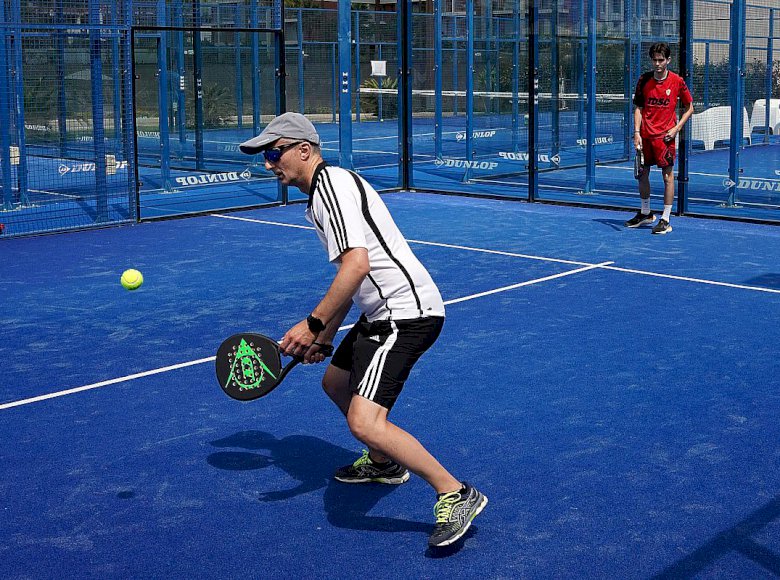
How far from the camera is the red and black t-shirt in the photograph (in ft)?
43.3

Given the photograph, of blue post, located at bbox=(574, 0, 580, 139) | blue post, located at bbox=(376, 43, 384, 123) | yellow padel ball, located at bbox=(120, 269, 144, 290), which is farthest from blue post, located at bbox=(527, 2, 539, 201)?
blue post, located at bbox=(376, 43, 384, 123)

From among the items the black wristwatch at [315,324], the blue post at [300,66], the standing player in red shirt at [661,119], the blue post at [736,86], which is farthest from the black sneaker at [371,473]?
the blue post at [300,66]

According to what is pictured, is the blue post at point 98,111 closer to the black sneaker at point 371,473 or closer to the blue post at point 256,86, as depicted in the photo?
the blue post at point 256,86

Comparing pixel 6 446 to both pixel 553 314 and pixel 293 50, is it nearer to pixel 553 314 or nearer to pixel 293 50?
pixel 553 314

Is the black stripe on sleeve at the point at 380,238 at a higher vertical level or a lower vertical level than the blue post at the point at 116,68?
lower

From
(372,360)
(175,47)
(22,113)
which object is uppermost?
(175,47)

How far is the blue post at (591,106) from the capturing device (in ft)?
56.7

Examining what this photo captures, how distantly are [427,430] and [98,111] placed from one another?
966 cm

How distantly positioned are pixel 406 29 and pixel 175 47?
13.0 ft

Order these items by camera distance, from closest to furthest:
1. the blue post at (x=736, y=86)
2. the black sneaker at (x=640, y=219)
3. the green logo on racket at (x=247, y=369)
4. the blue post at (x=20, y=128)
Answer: the green logo on racket at (x=247, y=369), the black sneaker at (x=640, y=219), the blue post at (x=736, y=86), the blue post at (x=20, y=128)

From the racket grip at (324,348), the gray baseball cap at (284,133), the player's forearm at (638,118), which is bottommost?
the racket grip at (324,348)

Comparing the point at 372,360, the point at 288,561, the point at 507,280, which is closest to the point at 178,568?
the point at 288,561

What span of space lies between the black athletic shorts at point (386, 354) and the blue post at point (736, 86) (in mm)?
11333

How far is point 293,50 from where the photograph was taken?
26.7 metres
